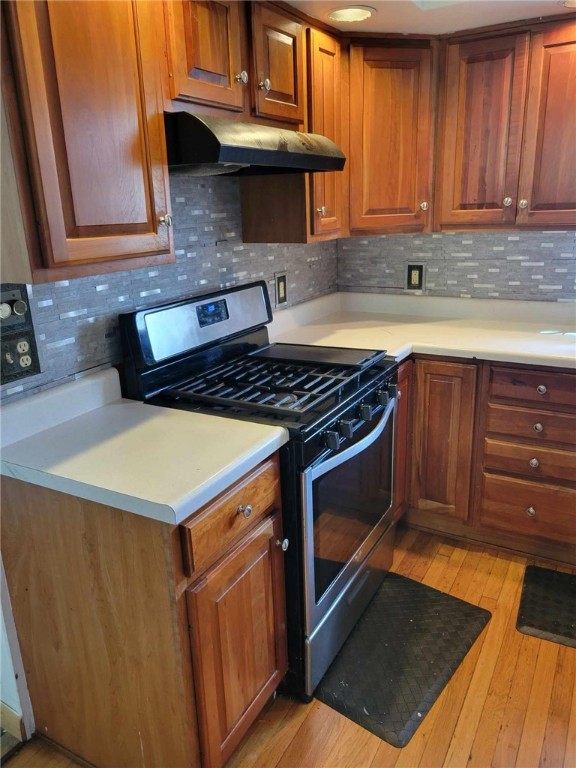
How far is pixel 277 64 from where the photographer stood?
5.86 feet

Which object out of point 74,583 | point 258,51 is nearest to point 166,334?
point 74,583

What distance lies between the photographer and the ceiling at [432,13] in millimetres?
1879

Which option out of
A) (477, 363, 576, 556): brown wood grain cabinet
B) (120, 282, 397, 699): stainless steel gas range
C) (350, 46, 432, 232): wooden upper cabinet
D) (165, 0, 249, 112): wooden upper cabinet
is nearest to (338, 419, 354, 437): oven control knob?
(120, 282, 397, 699): stainless steel gas range

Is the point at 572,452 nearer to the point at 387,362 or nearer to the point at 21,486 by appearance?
the point at 387,362

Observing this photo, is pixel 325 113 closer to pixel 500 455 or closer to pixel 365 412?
pixel 365 412

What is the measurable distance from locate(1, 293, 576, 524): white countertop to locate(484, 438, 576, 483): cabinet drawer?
0.35m

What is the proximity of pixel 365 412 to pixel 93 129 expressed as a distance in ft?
3.39

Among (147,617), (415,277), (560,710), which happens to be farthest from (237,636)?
(415,277)

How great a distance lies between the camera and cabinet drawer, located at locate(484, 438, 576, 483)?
2102mm

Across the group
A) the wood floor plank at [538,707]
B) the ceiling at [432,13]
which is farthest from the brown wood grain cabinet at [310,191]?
the wood floor plank at [538,707]

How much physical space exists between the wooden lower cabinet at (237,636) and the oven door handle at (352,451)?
0.16 metres

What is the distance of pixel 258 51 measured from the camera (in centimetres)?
169

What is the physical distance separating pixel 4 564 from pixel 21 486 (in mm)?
267

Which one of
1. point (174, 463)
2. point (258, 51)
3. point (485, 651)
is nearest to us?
point (174, 463)
